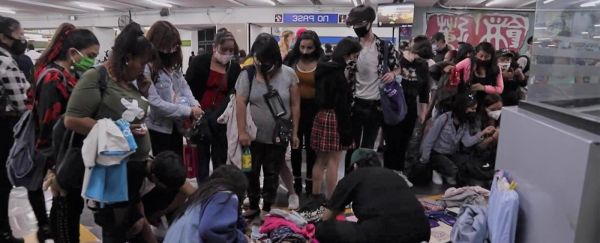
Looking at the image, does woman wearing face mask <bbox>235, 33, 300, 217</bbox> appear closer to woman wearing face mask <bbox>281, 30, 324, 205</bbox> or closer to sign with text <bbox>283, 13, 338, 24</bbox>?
woman wearing face mask <bbox>281, 30, 324, 205</bbox>

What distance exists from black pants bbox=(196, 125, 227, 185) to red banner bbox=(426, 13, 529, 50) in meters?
9.62

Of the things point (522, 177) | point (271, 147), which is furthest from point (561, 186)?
point (271, 147)

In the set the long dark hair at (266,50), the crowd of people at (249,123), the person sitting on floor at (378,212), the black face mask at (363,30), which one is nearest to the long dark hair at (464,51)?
the crowd of people at (249,123)

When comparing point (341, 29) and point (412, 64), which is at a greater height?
point (341, 29)

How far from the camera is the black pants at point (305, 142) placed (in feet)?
10.7

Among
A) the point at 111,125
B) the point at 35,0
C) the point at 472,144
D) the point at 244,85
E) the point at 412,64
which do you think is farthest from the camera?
the point at 35,0

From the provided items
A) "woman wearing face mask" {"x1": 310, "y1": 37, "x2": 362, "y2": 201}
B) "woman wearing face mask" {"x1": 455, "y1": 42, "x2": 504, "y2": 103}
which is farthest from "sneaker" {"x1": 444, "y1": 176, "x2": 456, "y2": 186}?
"woman wearing face mask" {"x1": 310, "y1": 37, "x2": 362, "y2": 201}

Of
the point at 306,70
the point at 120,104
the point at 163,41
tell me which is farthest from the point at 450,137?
the point at 120,104

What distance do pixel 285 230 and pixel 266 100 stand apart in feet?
2.79

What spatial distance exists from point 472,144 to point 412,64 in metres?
1.04

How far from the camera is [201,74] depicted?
10.0 ft

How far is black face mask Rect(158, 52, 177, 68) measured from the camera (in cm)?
264

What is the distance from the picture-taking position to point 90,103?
189 cm

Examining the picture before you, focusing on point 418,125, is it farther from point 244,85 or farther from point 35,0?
point 35,0
